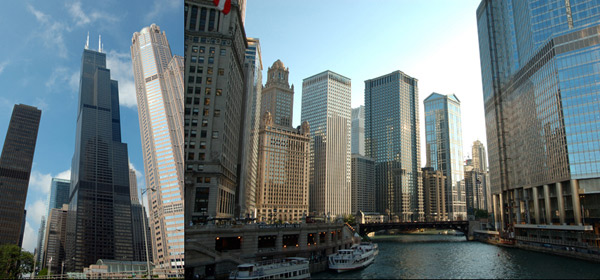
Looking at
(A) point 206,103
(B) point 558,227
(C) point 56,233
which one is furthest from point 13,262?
(B) point 558,227

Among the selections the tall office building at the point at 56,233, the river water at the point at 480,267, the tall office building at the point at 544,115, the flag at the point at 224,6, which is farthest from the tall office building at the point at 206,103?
the tall office building at the point at 544,115

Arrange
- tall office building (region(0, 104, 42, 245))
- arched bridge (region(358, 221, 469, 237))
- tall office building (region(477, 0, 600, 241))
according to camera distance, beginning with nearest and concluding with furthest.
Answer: tall office building (region(0, 104, 42, 245)), tall office building (region(477, 0, 600, 241)), arched bridge (region(358, 221, 469, 237))

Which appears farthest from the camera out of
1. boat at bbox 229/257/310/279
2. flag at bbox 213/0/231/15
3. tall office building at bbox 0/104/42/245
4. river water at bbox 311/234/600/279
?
river water at bbox 311/234/600/279

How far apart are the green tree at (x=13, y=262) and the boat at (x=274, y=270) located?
87.6ft

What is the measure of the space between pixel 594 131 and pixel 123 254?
170178 mm

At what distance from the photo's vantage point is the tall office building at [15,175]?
64.8 m

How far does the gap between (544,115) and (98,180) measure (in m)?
147

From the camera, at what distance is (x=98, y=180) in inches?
5832

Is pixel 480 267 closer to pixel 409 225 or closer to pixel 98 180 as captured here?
pixel 409 225

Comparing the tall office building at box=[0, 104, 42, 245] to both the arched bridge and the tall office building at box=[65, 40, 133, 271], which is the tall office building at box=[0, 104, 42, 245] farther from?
the arched bridge

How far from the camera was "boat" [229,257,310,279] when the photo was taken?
5220cm

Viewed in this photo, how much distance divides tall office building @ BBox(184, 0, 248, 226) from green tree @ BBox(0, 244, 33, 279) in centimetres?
2541

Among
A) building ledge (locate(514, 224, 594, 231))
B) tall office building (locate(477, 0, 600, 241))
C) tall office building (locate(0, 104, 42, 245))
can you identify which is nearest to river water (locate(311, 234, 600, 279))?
building ledge (locate(514, 224, 594, 231))

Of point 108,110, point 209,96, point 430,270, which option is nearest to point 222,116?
point 209,96
